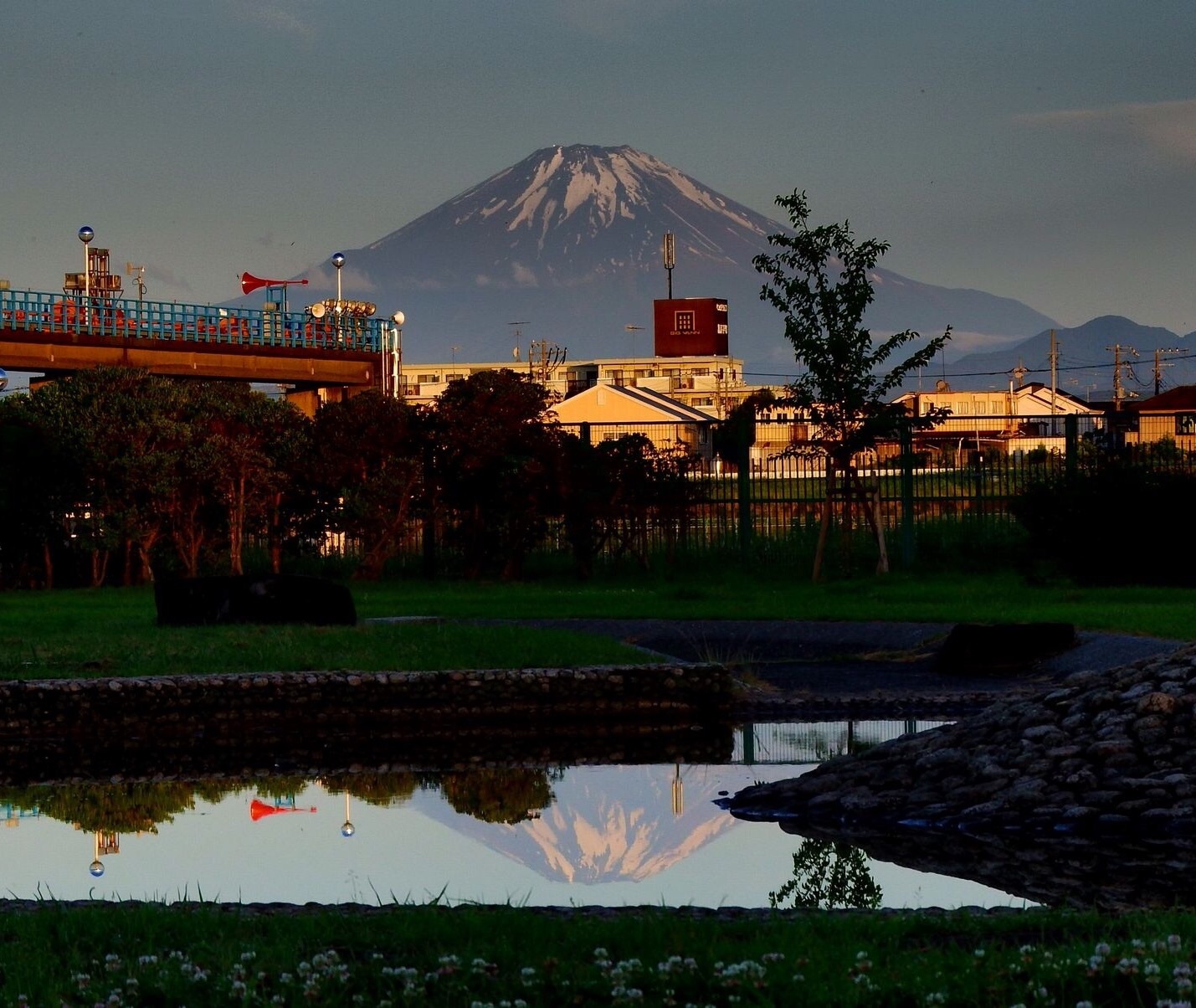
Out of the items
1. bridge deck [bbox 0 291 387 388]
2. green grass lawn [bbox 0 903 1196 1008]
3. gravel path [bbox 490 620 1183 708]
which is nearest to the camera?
green grass lawn [bbox 0 903 1196 1008]

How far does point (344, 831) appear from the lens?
11.6 meters

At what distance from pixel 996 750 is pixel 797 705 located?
14.4 feet

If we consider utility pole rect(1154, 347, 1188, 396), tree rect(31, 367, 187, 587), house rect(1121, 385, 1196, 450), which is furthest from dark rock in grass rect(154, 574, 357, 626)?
utility pole rect(1154, 347, 1188, 396)

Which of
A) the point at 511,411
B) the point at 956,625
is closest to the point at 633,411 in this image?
the point at 511,411

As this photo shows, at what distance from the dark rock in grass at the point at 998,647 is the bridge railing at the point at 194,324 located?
31422 millimetres

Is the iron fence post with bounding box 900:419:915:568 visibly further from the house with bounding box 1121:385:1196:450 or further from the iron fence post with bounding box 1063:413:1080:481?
the house with bounding box 1121:385:1196:450

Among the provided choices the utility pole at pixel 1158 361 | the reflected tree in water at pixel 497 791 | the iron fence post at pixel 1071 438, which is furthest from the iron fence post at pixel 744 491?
the utility pole at pixel 1158 361

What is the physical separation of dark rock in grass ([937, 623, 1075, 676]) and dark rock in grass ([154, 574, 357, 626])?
266 inches

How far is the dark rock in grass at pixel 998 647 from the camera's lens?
59.3ft

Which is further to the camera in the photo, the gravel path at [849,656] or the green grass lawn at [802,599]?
the green grass lawn at [802,599]

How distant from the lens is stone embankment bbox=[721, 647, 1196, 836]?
11.1 meters

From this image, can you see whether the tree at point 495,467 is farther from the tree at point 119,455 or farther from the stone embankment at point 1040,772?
the stone embankment at point 1040,772

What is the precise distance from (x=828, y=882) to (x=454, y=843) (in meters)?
2.53

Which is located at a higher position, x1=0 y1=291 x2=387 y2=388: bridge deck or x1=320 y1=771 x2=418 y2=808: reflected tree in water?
x1=0 y1=291 x2=387 y2=388: bridge deck
